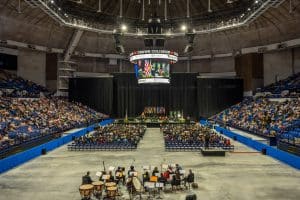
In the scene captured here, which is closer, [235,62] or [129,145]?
[129,145]

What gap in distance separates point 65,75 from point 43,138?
25.6 m

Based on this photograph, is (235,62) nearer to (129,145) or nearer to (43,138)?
(129,145)

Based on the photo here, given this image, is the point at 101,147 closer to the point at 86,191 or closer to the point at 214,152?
the point at 214,152

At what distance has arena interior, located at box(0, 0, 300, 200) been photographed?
1367 cm

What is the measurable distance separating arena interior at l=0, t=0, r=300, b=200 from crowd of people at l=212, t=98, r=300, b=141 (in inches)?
8.7

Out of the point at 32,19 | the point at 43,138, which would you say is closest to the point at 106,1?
the point at 32,19

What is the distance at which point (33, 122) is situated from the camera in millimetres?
29656

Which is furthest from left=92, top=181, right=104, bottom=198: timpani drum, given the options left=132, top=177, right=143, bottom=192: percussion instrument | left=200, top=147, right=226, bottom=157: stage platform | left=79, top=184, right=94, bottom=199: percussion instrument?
left=200, top=147, right=226, bottom=157: stage platform

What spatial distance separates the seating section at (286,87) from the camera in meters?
35.0

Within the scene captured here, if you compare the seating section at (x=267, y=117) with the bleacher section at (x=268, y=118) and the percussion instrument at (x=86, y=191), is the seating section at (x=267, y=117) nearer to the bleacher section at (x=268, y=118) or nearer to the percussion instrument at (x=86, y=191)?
the bleacher section at (x=268, y=118)

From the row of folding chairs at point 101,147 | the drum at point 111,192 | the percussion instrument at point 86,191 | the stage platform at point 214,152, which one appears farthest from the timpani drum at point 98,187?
the row of folding chairs at point 101,147

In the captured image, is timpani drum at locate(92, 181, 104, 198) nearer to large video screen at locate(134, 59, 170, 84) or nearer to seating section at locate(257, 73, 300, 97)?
large video screen at locate(134, 59, 170, 84)

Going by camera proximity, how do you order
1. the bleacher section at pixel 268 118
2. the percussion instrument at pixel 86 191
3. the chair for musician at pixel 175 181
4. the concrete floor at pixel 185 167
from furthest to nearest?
the bleacher section at pixel 268 118, the chair for musician at pixel 175 181, the concrete floor at pixel 185 167, the percussion instrument at pixel 86 191

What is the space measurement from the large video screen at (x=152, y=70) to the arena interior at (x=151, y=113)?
13 cm
